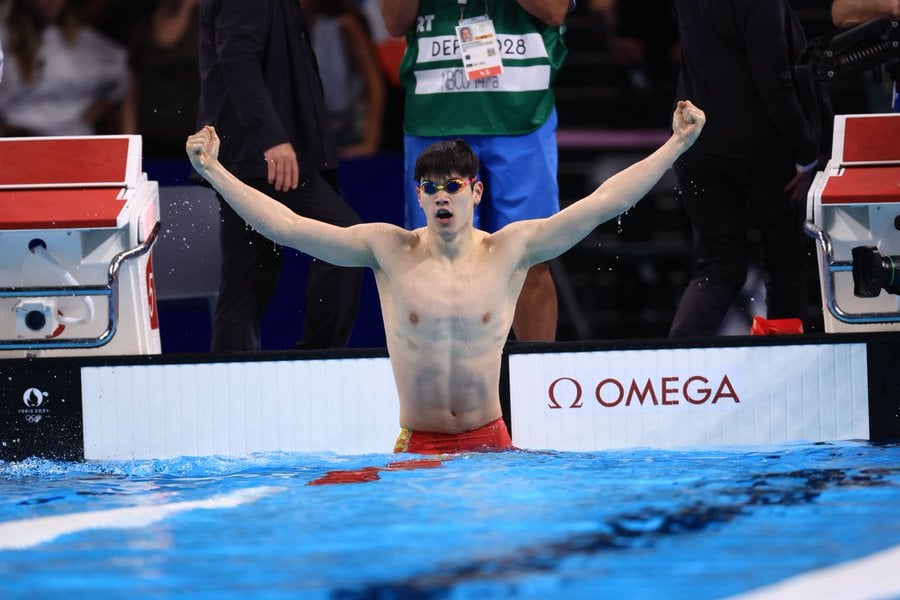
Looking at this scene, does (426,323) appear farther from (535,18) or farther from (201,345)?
(201,345)

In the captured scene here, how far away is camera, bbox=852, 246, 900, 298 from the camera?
16.2ft

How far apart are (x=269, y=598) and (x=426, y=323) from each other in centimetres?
183

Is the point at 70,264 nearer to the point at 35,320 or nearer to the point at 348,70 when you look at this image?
the point at 35,320

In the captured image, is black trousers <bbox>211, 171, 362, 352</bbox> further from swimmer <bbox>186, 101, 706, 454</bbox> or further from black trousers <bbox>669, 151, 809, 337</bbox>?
black trousers <bbox>669, 151, 809, 337</bbox>

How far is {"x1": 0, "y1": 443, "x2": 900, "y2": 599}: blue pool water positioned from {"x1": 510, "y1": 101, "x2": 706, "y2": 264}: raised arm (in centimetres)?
73

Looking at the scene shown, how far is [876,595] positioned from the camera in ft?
9.34

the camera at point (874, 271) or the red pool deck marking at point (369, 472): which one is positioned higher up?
the camera at point (874, 271)

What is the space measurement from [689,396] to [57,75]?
11.9ft

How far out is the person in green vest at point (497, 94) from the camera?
5461mm

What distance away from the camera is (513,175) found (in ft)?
18.2

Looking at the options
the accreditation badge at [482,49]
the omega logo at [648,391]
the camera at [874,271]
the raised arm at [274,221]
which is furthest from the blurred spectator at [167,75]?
the camera at [874,271]

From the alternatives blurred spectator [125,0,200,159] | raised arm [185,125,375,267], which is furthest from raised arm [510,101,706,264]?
blurred spectator [125,0,200,159]

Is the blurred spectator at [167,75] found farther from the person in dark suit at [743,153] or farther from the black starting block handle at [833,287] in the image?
the black starting block handle at [833,287]

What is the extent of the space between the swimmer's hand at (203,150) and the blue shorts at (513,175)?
130 cm
